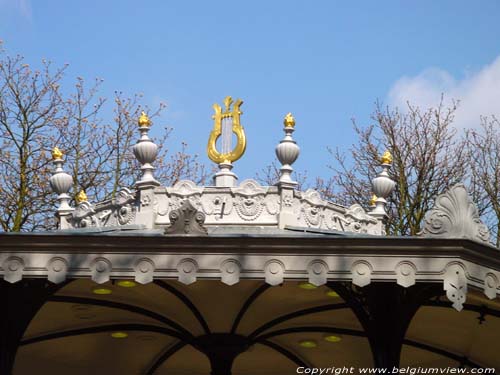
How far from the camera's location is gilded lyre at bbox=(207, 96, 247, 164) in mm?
21719

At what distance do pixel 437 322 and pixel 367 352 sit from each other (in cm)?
267

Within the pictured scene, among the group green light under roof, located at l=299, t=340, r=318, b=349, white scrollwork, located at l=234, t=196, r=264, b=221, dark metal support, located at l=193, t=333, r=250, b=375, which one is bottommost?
dark metal support, located at l=193, t=333, r=250, b=375

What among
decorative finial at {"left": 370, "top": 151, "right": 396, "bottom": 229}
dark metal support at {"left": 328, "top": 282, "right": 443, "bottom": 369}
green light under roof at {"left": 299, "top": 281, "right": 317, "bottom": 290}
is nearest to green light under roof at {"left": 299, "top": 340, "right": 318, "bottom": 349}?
decorative finial at {"left": 370, "top": 151, "right": 396, "bottom": 229}

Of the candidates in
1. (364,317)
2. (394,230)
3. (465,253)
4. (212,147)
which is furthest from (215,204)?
(394,230)

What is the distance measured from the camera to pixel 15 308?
17812 mm

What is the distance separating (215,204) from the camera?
2067 centimetres

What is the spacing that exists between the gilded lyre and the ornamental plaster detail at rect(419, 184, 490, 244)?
5382mm

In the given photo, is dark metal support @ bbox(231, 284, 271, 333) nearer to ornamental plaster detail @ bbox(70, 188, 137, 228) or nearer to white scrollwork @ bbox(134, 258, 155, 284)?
ornamental plaster detail @ bbox(70, 188, 137, 228)

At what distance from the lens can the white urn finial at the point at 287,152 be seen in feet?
66.8

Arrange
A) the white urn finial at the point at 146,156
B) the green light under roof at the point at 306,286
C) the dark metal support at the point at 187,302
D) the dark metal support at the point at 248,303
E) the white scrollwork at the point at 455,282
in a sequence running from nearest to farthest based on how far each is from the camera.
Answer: the white scrollwork at the point at 455,282
the green light under roof at the point at 306,286
the dark metal support at the point at 187,302
the dark metal support at the point at 248,303
the white urn finial at the point at 146,156

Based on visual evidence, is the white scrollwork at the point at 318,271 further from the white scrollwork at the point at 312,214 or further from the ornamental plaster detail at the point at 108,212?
the ornamental plaster detail at the point at 108,212

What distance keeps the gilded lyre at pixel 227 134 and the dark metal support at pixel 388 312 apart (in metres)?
4.60

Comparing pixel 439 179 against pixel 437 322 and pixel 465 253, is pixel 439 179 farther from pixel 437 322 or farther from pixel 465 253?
pixel 465 253

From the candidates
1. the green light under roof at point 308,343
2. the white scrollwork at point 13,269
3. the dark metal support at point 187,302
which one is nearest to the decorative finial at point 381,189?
the green light under roof at point 308,343
